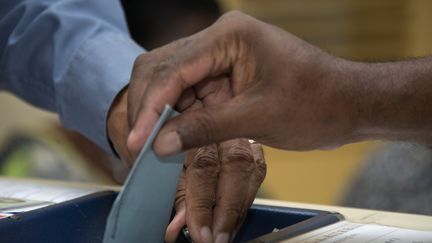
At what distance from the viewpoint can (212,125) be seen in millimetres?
575

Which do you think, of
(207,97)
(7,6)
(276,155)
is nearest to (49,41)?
(7,6)

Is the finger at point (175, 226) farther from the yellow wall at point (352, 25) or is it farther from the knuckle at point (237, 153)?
→ the yellow wall at point (352, 25)

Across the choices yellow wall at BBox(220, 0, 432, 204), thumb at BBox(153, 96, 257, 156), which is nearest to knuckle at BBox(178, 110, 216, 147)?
thumb at BBox(153, 96, 257, 156)

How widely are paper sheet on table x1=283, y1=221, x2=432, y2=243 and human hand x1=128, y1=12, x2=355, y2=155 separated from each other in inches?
4.6

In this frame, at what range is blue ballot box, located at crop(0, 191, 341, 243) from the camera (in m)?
0.69

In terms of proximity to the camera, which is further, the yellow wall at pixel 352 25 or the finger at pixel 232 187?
the yellow wall at pixel 352 25

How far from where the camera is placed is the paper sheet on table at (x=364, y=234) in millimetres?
679

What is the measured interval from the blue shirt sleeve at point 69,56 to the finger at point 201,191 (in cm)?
28

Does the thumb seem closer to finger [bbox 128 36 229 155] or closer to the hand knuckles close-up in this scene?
finger [bbox 128 36 229 155]

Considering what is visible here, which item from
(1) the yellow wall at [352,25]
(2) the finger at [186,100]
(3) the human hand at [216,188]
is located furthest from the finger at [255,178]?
(1) the yellow wall at [352,25]

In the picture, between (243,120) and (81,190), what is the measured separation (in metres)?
0.39

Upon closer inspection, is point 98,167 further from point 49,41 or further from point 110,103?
point 110,103

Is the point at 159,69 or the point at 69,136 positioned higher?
the point at 159,69

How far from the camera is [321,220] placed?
0.74 metres
